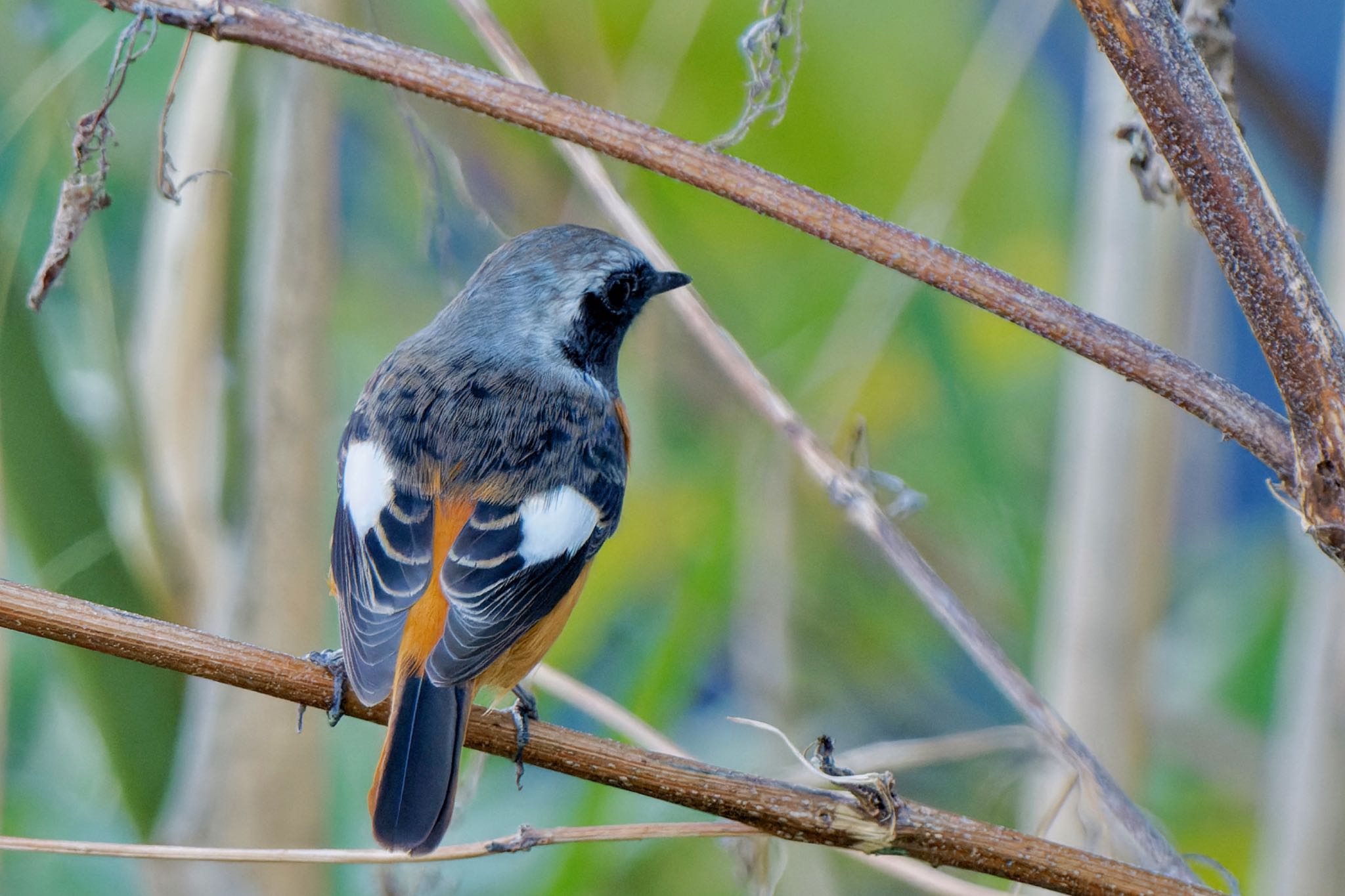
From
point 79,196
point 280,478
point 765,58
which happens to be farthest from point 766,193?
point 280,478

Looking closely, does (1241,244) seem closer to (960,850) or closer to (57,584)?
(960,850)

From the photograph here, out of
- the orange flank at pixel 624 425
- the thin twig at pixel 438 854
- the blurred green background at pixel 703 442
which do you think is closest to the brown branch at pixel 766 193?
the blurred green background at pixel 703 442

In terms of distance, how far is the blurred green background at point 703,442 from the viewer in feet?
8.52

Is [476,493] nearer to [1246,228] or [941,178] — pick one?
[941,178]

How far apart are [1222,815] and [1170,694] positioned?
414mm

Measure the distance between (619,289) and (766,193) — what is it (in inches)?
58.9

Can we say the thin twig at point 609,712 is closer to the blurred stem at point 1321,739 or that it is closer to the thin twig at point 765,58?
the thin twig at point 765,58

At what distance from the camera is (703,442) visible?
4.07 m

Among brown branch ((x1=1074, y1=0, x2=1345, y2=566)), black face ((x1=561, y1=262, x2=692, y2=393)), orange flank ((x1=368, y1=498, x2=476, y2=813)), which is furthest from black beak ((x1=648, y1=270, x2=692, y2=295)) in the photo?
brown branch ((x1=1074, y1=0, x2=1345, y2=566))

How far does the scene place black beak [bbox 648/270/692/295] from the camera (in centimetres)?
271

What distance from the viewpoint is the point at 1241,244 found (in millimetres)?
1420

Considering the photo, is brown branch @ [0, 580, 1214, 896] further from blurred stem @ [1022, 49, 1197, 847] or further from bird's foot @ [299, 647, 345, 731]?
blurred stem @ [1022, 49, 1197, 847]

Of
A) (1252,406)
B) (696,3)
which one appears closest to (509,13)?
(696,3)

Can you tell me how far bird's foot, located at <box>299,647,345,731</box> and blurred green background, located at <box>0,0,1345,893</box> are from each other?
36 centimetres
